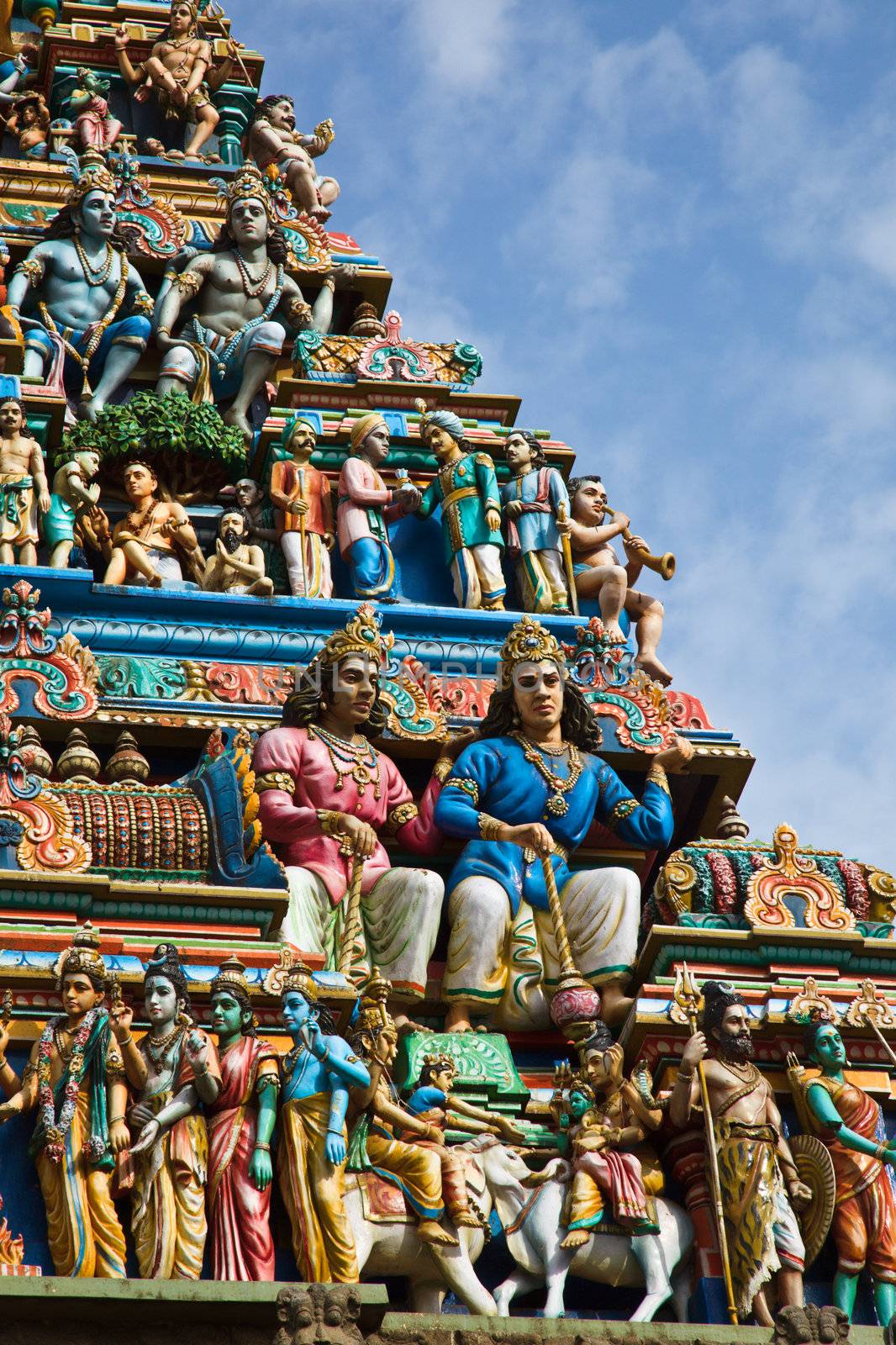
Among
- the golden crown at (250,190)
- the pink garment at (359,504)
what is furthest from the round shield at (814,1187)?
the golden crown at (250,190)

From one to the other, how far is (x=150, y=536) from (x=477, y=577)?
2490mm

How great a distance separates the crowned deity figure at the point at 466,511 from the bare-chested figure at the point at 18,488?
2914 millimetres

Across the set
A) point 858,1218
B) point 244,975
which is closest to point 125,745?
point 244,975

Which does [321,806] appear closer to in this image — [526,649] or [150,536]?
[526,649]

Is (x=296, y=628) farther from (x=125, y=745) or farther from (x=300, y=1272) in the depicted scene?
(x=300, y=1272)

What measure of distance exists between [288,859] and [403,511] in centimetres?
451

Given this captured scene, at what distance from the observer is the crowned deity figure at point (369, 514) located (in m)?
22.3

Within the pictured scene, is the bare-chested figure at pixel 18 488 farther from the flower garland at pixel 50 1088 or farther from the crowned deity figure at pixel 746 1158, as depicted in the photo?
the crowned deity figure at pixel 746 1158

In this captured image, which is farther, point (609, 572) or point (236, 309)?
point (236, 309)

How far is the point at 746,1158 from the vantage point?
55.1 ft

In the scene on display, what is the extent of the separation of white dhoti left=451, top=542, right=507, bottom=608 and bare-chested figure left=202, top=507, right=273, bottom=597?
1.45 meters

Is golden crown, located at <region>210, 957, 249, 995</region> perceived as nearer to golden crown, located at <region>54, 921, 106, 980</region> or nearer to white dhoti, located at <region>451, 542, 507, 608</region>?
golden crown, located at <region>54, 921, 106, 980</region>

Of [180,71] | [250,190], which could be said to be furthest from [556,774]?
[180,71]

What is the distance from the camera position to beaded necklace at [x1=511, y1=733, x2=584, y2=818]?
770 inches
